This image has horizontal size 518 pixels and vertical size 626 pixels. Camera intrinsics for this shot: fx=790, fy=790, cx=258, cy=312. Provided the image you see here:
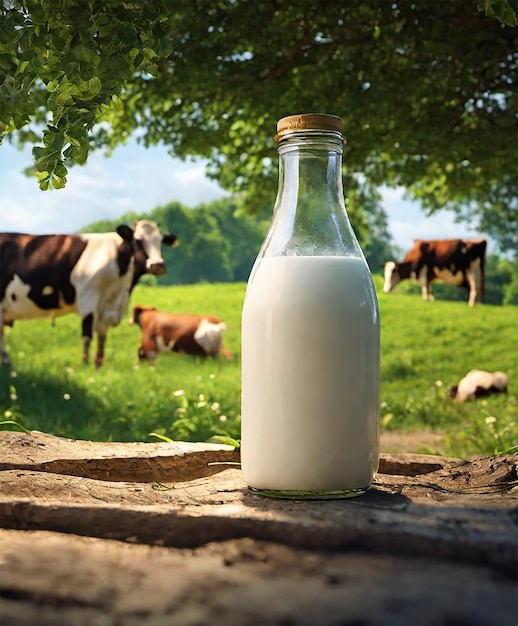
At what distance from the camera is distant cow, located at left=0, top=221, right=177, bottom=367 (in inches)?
313

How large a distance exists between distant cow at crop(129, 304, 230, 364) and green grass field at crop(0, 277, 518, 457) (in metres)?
0.13

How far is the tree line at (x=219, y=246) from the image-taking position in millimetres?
13867

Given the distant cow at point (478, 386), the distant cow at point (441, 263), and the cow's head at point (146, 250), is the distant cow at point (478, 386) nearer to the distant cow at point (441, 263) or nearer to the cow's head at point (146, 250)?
the distant cow at point (441, 263)

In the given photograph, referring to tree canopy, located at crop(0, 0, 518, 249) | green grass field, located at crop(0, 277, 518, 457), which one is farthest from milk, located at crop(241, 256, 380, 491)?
tree canopy, located at crop(0, 0, 518, 249)

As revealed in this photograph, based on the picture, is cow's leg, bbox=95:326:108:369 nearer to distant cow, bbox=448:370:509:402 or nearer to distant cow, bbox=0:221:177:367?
distant cow, bbox=0:221:177:367

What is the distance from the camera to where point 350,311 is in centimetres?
163

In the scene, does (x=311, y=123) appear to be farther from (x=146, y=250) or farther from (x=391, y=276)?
(x=391, y=276)

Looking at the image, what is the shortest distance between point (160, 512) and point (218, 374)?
710 centimetres

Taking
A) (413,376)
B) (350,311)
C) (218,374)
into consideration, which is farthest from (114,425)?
(350,311)

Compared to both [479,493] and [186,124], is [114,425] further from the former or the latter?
[479,493]

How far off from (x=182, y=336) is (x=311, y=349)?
7.50 meters

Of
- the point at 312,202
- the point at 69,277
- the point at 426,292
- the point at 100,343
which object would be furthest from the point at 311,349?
the point at 426,292

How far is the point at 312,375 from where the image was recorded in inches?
63.4

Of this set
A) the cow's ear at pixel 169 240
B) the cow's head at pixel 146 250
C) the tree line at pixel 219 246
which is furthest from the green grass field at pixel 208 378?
the tree line at pixel 219 246
